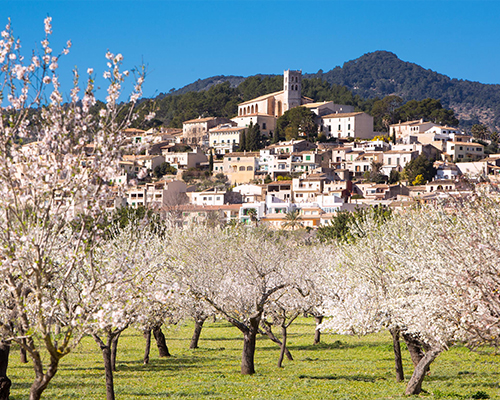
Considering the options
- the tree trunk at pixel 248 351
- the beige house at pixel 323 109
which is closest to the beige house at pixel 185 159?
the beige house at pixel 323 109

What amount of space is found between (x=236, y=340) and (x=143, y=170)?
87.3 ft

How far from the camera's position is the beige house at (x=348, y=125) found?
143 m

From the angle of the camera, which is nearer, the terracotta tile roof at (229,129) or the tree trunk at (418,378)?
the tree trunk at (418,378)

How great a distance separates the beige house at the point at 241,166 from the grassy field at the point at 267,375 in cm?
9079

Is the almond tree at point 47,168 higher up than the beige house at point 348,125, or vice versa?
the beige house at point 348,125

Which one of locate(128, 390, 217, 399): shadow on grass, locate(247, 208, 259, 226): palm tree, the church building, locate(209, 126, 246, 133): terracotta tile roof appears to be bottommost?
locate(128, 390, 217, 399): shadow on grass

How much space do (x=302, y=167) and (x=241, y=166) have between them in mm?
13067

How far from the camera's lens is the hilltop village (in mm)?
96562

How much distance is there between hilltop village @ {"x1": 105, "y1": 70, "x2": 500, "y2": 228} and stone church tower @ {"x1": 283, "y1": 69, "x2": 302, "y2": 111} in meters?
16.5

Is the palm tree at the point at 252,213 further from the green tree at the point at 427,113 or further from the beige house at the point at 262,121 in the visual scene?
the green tree at the point at 427,113

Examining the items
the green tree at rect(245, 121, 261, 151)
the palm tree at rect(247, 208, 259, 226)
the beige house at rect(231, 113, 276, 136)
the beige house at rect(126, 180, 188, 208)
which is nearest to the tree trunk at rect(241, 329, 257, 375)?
the palm tree at rect(247, 208, 259, 226)

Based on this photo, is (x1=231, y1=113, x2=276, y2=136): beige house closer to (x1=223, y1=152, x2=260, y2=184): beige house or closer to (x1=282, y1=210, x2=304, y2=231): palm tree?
(x1=223, y1=152, x2=260, y2=184): beige house

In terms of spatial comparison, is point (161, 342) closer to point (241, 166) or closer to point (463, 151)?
point (241, 166)

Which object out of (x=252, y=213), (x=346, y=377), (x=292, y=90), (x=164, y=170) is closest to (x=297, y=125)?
(x=164, y=170)
